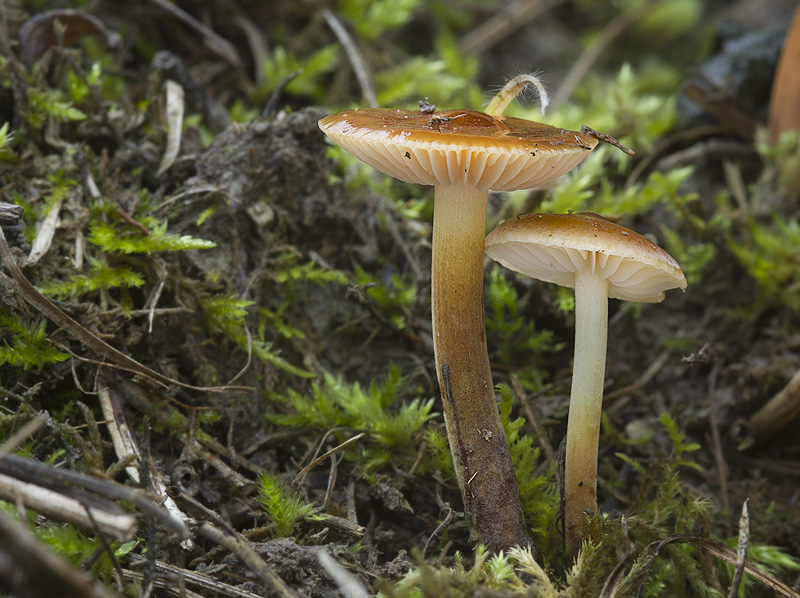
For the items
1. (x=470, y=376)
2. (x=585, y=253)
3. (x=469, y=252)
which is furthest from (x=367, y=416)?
(x=585, y=253)

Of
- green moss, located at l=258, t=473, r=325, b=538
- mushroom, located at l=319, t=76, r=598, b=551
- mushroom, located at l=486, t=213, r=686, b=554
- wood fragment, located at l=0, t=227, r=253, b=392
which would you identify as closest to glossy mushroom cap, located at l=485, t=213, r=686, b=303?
mushroom, located at l=486, t=213, r=686, b=554

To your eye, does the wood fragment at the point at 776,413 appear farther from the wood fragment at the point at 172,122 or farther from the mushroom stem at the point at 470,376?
the wood fragment at the point at 172,122

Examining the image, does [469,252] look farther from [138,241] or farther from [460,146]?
[138,241]

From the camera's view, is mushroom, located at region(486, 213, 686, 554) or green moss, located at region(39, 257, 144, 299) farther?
green moss, located at region(39, 257, 144, 299)

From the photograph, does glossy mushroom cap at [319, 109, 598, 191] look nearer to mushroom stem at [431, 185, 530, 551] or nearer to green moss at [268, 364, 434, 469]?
mushroom stem at [431, 185, 530, 551]

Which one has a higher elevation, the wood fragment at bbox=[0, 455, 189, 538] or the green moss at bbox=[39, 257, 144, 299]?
the green moss at bbox=[39, 257, 144, 299]

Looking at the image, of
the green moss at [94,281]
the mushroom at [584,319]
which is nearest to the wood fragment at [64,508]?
the green moss at [94,281]

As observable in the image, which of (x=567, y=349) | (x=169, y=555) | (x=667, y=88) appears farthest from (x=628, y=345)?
(x=667, y=88)
